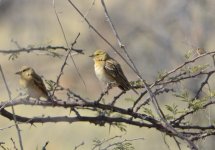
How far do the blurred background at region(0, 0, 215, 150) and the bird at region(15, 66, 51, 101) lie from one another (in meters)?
3.70

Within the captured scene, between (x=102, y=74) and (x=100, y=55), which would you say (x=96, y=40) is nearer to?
(x=100, y=55)

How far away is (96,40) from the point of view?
41.1ft

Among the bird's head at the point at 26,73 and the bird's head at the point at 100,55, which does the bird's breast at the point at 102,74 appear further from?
the bird's head at the point at 26,73

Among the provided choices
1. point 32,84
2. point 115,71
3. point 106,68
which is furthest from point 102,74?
point 32,84

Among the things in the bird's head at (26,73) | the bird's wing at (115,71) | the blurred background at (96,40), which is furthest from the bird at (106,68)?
the blurred background at (96,40)

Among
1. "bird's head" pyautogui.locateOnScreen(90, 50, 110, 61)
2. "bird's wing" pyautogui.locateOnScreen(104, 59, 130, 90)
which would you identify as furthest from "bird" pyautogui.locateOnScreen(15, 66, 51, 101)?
"bird's head" pyautogui.locateOnScreen(90, 50, 110, 61)

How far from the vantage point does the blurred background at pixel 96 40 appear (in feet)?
34.3

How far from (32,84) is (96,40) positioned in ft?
27.3

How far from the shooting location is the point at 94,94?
506 inches

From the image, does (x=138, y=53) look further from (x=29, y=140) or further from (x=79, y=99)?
(x=79, y=99)

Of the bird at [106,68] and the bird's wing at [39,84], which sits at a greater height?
the bird at [106,68]

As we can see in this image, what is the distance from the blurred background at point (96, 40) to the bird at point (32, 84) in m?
3.70

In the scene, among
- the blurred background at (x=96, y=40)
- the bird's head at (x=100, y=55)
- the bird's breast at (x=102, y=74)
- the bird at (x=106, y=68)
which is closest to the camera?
the bird at (x=106, y=68)

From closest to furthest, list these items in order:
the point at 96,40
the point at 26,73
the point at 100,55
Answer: the point at 26,73
the point at 100,55
the point at 96,40
